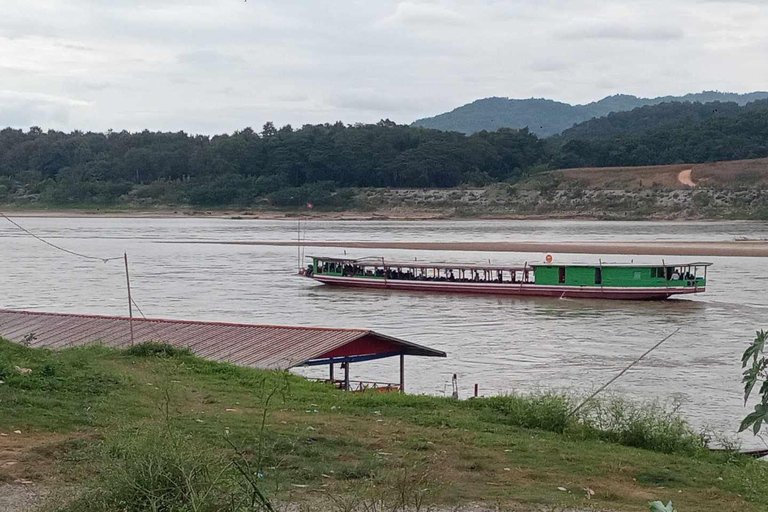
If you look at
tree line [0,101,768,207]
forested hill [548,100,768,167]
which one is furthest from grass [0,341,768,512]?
forested hill [548,100,768,167]

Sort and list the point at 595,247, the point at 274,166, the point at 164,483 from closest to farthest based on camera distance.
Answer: the point at 164,483
the point at 595,247
the point at 274,166

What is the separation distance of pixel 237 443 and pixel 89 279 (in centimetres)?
3802

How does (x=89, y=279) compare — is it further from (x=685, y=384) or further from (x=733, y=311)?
(x=685, y=384)

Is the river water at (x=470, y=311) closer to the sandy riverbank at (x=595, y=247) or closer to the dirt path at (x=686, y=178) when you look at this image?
the sandy riverbank at (x=595, y=247)

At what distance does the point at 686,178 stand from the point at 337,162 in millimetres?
37473

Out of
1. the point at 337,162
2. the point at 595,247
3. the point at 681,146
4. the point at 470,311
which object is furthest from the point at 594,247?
the point at 681,146

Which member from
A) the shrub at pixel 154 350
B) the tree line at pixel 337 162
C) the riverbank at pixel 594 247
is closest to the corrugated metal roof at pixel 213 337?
the shrub at pixel 154 350

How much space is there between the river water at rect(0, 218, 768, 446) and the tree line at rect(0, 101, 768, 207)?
34.9 meters

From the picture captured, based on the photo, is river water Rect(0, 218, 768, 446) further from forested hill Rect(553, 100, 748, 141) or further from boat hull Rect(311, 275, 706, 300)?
forested hill Rect(553, 100, 748, 141)

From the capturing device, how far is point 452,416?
13.1 m

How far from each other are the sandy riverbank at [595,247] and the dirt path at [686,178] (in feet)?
113

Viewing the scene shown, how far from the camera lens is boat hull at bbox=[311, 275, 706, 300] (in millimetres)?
40219

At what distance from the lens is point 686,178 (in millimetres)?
99062

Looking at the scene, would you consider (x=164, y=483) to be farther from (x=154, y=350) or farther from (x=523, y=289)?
(x=523, y=289)
